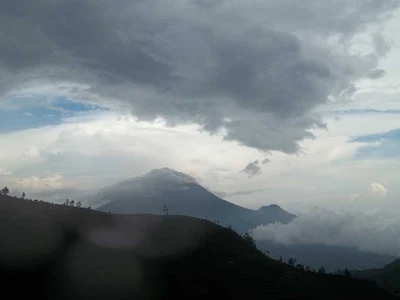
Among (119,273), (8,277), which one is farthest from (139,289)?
(8,277)

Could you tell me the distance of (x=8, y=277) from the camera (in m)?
79.8

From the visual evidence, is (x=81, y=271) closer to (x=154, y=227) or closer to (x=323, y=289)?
(x=154, y=227)

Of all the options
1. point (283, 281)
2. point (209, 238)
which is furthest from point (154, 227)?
point (283, 281)

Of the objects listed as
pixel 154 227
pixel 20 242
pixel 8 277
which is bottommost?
pixel 8 277

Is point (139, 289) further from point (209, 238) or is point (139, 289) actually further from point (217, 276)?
point (209, 238)

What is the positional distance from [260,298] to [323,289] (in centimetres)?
2975

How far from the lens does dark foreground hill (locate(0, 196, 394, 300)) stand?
83688 mm

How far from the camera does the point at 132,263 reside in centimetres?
10150

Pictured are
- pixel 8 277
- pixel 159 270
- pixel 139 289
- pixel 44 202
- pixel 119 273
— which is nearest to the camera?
pixel 8 277

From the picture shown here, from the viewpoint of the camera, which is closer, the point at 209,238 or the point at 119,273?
the point at 119,273

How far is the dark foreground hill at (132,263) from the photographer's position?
8369cm

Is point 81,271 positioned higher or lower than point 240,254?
lower

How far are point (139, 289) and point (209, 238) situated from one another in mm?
53779

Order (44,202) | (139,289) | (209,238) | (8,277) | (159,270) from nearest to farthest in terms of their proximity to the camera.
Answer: (8,277), (139,289), (159,270), (44,202), (209,238)
